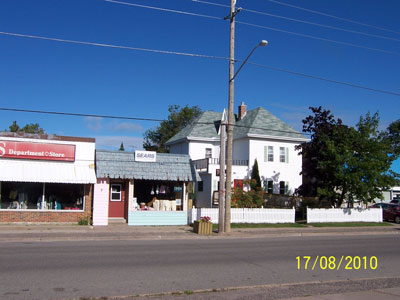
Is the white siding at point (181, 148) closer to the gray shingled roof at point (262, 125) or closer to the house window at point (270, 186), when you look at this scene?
the gray shingled roof at point (262, 125)

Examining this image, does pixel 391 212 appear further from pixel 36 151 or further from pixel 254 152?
pixel 36 151

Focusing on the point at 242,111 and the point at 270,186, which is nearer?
the point at 270,186

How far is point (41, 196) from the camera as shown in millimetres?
21328

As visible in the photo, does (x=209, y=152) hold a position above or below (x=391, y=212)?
above

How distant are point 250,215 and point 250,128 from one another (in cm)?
1217

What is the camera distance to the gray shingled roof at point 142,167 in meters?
22.4

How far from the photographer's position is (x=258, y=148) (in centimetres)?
3497

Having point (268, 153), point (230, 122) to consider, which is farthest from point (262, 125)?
point (230, 122)

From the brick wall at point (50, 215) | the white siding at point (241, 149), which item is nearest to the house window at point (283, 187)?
the white siding at point (241, 149)

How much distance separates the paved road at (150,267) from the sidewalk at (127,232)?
2.00 metres

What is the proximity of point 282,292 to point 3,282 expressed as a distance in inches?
215

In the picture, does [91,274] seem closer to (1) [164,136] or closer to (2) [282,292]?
(2) [282,292]

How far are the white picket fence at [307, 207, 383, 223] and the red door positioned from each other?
11570 mm

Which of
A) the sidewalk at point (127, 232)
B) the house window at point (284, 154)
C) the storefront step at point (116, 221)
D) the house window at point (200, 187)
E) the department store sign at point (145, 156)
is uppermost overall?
the house window at point (284, 154)
